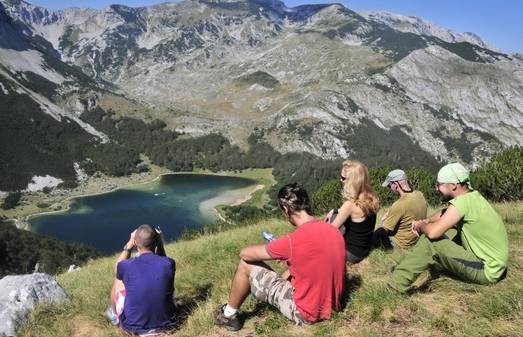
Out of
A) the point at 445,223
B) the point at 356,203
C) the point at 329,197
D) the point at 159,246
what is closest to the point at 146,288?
the point at 159,246

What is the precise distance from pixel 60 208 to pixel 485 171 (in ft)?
643

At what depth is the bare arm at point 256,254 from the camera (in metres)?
8.32

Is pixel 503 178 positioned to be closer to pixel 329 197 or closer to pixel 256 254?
pixel 329 197

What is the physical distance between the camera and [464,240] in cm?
888

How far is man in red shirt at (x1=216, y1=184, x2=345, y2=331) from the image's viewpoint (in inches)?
319

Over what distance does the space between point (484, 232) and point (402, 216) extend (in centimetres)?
420

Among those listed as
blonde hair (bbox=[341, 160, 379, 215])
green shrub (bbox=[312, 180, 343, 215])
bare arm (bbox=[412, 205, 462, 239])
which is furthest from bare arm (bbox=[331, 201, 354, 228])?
green shrub (bbox=[312, 180, 343, 215])

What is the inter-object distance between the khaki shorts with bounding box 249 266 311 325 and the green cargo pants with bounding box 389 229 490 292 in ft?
6.86

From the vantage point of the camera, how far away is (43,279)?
39.0 feet

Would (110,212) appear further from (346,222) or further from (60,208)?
(346,222)

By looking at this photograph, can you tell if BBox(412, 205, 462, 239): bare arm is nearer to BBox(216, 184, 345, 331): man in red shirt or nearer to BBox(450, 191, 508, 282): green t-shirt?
BBox(450, 191, 508, 282): green t-shirt

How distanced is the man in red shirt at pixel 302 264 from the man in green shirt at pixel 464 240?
1617mm

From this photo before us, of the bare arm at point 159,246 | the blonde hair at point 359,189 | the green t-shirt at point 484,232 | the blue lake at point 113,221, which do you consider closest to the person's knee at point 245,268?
the bare arm at point 159,246

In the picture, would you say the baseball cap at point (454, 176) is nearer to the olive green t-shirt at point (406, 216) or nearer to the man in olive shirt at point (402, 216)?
the man in olive shirt at point (402, 216)
